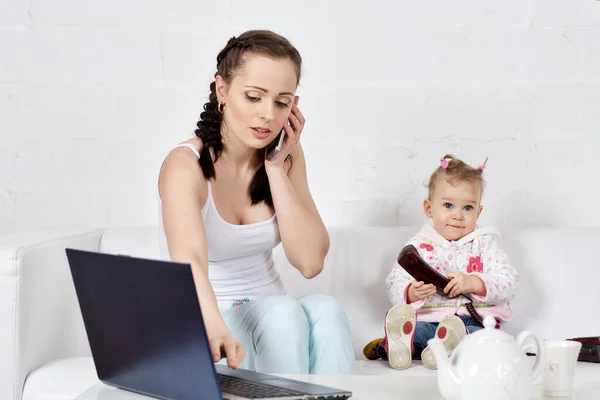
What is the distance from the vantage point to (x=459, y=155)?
245 cm

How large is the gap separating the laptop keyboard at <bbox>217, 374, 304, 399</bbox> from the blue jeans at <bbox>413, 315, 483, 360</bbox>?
87cm

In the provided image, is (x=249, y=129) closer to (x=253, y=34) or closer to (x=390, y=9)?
(x=253, y=34)

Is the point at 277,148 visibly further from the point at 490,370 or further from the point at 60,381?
the point at 490,370

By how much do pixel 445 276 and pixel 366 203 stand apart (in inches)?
17.8

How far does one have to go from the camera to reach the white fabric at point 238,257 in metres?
1.82

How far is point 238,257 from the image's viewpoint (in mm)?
1888

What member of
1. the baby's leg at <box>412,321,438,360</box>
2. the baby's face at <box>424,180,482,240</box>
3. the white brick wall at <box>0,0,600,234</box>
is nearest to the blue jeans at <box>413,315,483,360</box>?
the baby's leg at <box>412,321,438,360</box>

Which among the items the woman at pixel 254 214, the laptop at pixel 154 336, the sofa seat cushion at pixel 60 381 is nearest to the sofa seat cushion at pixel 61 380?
the sofa seat cushion at pixel 60 381

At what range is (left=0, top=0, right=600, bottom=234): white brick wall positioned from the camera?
2.43 m

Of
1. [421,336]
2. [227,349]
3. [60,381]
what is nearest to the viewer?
[227,349]

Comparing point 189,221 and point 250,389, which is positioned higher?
point 189,221

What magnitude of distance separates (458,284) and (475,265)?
116 mm

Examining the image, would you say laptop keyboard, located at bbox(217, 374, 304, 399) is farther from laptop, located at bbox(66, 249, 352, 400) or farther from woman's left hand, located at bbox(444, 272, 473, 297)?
woman's left hand, located at bbox(444, 272, 473, 297)

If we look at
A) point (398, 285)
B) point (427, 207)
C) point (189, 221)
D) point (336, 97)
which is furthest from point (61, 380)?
point (336, 97)
